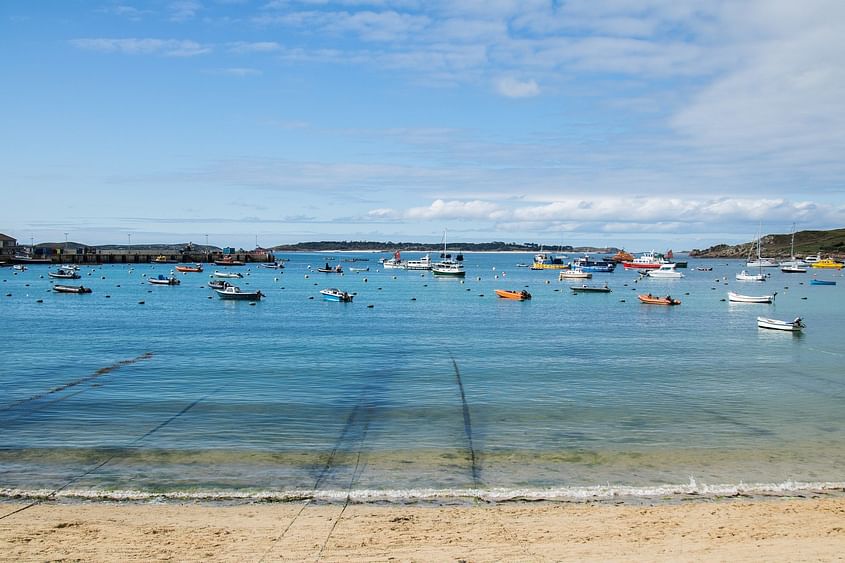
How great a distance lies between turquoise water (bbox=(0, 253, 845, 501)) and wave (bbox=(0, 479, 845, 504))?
94 mm

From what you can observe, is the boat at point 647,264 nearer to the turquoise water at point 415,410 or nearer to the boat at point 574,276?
the boat at point 574,276

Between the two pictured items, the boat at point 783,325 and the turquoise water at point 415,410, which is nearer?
the turquoise water at point 415,410

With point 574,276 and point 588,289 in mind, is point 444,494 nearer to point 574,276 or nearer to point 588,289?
point 588,289

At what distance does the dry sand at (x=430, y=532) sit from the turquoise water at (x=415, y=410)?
4.26 feet

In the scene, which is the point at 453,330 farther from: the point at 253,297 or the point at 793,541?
the point at 793,541

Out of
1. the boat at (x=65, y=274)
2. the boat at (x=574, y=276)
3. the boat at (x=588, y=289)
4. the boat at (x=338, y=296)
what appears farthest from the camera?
the boat at (x=574, y=276)

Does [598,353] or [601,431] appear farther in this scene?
[598,353]

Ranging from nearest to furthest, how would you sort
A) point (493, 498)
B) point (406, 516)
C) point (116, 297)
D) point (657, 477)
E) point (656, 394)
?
point (406, 516), point (493, 498), point (657, 477), point (656, 394), point (116, 297)

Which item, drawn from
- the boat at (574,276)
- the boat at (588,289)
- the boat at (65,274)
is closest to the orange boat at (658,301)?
the boat at (588,289)

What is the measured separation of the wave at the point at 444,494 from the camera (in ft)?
A: 54.2

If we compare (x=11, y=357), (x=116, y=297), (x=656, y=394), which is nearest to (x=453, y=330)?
(x=656, y=394)

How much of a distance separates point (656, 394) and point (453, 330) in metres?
26.8

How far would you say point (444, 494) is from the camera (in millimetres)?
16953

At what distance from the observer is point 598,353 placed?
4300 centimetres
